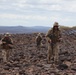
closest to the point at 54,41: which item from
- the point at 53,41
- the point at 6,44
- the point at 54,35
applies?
the point at 53,41

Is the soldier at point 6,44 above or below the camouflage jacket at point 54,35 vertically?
below

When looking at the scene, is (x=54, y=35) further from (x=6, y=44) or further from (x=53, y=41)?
(x=6, y=44)

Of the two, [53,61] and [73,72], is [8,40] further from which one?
[73,72]

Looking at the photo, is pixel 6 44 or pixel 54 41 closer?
pixel 54 41

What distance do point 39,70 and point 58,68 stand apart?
3.84ft

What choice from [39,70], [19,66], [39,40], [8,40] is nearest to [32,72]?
[39,70]

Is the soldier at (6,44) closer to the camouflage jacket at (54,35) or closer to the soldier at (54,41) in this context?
the soldier at (54,41)

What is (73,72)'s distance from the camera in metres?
16.6

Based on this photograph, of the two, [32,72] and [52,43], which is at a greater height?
[52,43]

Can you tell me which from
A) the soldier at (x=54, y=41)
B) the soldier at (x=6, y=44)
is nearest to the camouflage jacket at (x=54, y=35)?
the soldier at (x=54, y=41)

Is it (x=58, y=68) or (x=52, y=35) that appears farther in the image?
(x=52, y=35)

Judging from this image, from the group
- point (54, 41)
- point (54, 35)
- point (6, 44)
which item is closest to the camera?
point (54, 35)

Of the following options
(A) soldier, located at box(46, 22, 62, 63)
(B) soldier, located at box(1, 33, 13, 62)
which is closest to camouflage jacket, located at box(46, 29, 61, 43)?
(A) soldier, located at box(46, 22, 62, 63)

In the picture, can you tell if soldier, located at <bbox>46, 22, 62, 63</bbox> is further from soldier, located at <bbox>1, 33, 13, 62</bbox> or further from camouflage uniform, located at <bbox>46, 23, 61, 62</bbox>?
soldier, located at <bbox>1, 33, 13, 62</bbox>
